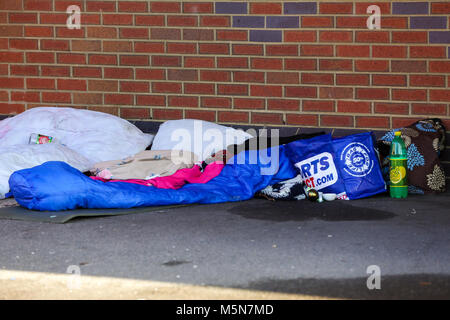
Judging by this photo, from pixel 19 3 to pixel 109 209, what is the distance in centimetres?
285

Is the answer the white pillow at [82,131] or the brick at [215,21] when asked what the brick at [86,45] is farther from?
the brick at [215,21]

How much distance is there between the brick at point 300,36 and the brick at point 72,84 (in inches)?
77.5

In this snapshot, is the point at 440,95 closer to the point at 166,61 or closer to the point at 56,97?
the point at 166,61

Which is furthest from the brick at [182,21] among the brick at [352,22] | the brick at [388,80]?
the brick at [388,80]

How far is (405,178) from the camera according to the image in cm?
555

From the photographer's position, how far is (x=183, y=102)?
6582 millimetres

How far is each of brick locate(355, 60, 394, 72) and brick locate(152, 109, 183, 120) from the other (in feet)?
5.45

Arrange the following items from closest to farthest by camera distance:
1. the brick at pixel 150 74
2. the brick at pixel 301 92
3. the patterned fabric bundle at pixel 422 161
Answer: the patterned fabric bundle at pixel 422 161 < the brick at pixel 301 92 < the brick at pixel 150 74

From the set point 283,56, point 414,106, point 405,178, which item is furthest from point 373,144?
point 283,56

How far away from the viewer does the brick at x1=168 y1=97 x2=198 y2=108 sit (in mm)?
6555

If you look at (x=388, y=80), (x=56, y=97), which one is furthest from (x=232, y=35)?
(x=56, y=97)

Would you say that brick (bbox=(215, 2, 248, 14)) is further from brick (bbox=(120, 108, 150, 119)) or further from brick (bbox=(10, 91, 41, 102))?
brick (bbox=(10, 91, 41, 102))

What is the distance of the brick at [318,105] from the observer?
20.5ft

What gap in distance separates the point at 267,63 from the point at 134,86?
1.28 m
